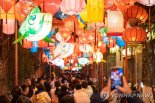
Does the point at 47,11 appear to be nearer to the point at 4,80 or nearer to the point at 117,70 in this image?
the point at 117,70

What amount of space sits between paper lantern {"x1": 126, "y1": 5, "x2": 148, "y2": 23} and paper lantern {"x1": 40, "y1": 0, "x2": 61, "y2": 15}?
232 centimetres

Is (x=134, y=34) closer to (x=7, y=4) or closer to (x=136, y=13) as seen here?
(x=136, y=13)

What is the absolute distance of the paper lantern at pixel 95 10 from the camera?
977 centimetres

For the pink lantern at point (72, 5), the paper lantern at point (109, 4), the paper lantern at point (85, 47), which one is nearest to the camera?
the pink lantern at point (72, 5)

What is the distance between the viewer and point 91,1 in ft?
32.0

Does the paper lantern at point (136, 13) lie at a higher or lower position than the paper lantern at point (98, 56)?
higher

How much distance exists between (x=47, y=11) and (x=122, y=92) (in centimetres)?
442

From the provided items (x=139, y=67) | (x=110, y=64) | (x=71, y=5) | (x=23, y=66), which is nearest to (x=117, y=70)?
(x=71, y=5)

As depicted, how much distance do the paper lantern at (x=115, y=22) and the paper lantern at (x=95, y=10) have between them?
3.70 ft

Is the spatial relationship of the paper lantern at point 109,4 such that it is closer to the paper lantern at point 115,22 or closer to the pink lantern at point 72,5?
the paper lantern at point 115,22

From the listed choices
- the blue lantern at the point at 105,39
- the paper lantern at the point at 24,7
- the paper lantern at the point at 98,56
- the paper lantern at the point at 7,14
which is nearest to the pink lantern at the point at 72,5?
the paper lantern at the point at 24,7

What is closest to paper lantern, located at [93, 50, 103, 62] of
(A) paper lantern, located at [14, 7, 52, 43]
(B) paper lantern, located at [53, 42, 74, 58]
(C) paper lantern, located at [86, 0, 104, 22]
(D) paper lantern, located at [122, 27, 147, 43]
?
(B) paper lantern, located at [53, 42, 74, 58]

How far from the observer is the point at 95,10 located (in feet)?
32.2

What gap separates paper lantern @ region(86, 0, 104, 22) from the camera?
9.77 meters
